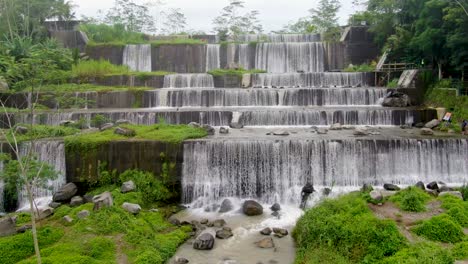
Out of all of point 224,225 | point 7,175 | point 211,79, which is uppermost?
point 211,79

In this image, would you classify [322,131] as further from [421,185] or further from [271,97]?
[271,97]

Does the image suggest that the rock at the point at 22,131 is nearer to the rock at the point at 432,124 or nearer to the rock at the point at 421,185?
the rock at the point at 421,185

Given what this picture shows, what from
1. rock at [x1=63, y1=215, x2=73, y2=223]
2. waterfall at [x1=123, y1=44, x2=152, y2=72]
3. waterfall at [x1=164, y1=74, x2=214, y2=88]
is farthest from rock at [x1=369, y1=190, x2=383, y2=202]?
waterfall at [x1=123, y1=44, x2=152, y2=72]

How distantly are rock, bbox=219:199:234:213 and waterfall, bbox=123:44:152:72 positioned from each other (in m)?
16.9

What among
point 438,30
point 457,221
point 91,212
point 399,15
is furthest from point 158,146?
point 399,15

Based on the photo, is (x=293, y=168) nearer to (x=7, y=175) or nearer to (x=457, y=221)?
(x=457, y=221)

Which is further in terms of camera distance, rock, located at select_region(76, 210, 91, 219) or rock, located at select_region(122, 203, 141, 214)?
rock, located at select_region(122, 203, 141, 214)

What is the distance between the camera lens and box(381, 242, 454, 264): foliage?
6695mm

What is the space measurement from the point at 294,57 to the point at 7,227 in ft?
66.5

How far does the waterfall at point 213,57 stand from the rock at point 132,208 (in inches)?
685

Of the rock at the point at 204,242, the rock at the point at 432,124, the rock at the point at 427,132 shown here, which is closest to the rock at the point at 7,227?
the rock at the point at 204,242

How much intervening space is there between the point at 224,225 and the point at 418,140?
6.95 metres

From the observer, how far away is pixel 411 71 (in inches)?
813

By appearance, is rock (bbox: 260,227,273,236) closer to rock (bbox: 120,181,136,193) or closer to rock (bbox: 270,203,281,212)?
rock (bbox: 270,203,281,212)
